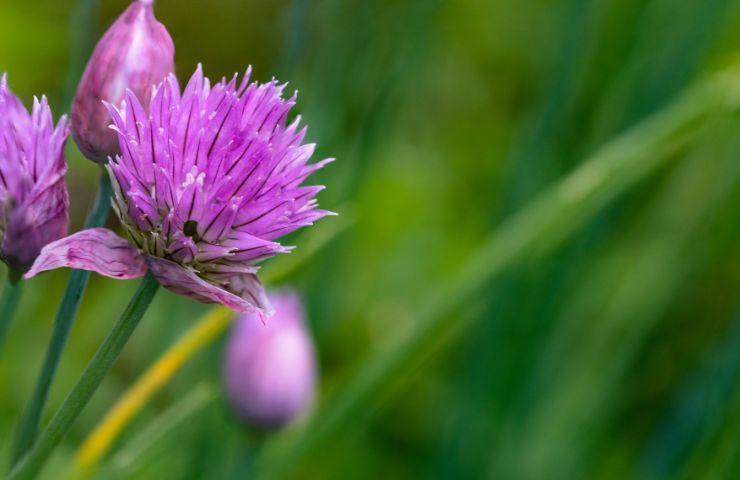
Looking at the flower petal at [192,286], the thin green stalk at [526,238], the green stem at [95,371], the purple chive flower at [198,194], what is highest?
the thin green stalk at [526,238]

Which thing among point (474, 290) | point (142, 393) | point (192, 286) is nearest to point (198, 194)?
point (192, 286)

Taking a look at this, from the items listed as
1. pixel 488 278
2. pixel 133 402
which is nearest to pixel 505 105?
pixel 488 278

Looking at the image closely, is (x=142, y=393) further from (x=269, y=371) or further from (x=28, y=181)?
(x=28, y=181)

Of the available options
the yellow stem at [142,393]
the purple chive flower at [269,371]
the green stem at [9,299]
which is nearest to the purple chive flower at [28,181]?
the green stem at [9,299]

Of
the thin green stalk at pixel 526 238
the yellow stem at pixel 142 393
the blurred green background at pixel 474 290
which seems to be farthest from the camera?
the blurred green background at pixel 474 290

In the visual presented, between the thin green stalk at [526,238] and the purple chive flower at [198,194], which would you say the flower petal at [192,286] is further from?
the thin green stalk at [526,238]

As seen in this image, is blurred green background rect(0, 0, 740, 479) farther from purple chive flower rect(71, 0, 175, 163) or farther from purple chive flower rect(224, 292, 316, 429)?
purple chive flower rect(71, 0, 175, 163)
